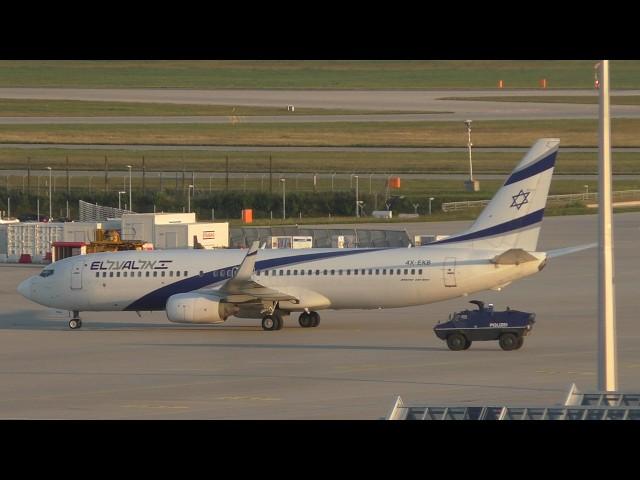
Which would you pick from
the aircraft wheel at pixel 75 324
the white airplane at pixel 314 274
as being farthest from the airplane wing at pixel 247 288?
the aircraft wheel at pixel 75 324

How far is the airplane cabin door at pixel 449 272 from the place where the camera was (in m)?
43.2

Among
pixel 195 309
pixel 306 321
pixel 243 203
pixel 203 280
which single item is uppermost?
pixel 243 203

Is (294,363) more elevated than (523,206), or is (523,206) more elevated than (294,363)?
(523,206)

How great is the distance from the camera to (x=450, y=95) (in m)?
141

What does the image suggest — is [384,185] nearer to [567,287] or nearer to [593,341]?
[567,287]

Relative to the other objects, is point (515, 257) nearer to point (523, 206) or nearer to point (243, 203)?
point (523, 206)

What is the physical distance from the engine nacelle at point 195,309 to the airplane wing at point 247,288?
423mm

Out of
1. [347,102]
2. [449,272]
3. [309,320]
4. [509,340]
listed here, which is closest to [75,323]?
[309,320]

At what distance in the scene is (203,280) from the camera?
4650cm

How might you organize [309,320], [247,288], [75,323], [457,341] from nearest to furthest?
[457,341]
[247,288]
[309,320]
[75,323]

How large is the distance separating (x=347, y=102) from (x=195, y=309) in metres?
92.7

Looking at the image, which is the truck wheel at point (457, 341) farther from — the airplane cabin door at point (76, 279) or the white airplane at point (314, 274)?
the airplane cabin door at point (76, 279)
